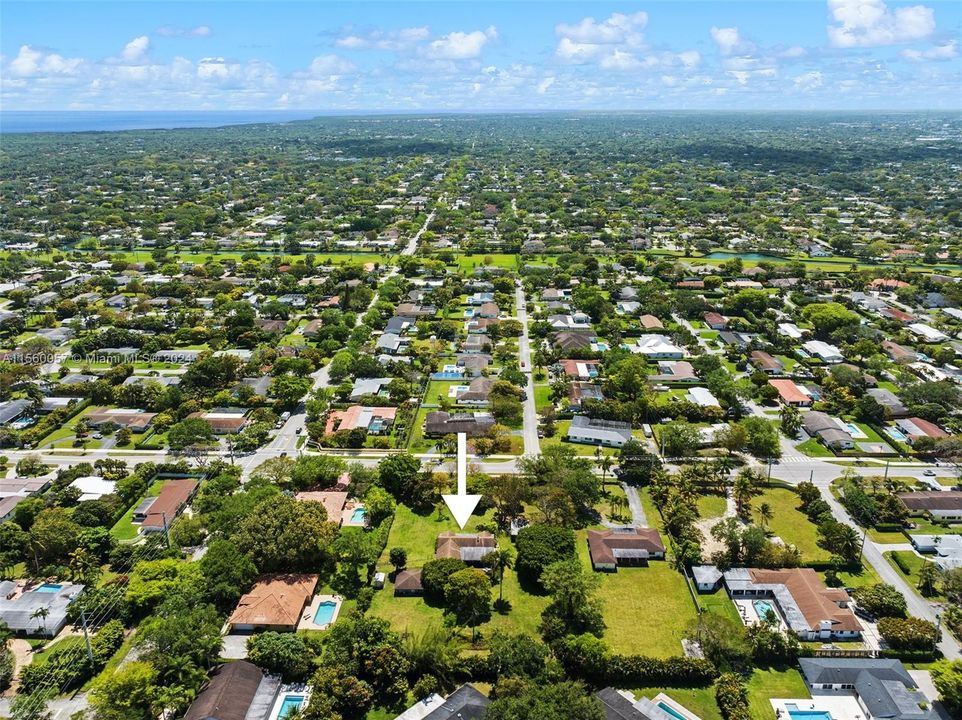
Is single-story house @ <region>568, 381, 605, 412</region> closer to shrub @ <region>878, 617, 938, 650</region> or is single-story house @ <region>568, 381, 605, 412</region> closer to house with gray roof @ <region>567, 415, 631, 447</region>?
house with gray roof @ <region>567, 415, 631, 447</region>

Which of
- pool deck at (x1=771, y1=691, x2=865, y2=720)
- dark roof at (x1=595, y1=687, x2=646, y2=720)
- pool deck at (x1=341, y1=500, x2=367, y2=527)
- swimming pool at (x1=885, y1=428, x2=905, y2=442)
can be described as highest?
dark roof at (x1=595, y1=687, x2=646, y2=720)

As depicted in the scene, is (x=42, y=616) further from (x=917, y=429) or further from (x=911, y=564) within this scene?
(x=917, y=429)

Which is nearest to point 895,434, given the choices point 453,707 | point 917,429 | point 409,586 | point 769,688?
point 917,429

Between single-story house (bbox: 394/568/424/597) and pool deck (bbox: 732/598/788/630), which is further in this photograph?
single-story house (bbox: 394/568/424/597)

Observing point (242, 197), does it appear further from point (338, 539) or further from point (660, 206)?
point (338, 539)

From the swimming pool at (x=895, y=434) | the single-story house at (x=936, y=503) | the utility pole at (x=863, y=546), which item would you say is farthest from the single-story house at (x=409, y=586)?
the swimming pool at (x=895, y=434)

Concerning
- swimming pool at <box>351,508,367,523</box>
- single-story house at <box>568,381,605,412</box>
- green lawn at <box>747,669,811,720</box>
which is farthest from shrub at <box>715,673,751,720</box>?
single-story house at <box>568,381,605,412</box>

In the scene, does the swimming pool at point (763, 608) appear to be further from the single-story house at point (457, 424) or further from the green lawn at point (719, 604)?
the single-story house at point (457, 424)
